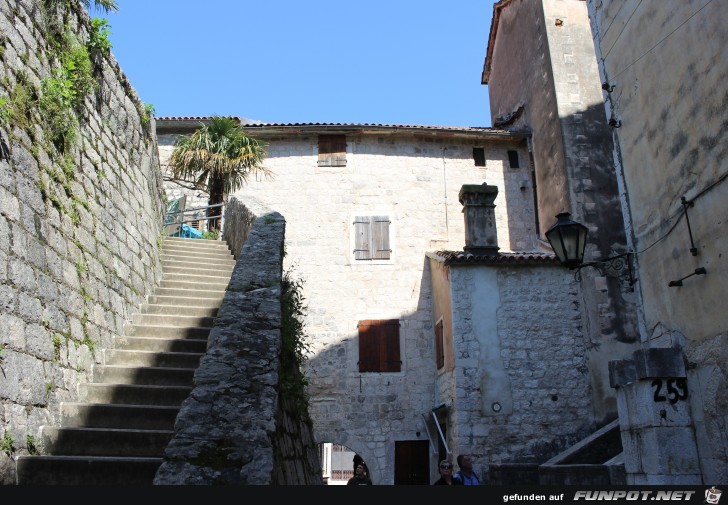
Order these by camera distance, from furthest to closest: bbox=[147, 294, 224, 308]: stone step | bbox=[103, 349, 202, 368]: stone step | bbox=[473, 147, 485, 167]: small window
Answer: bbox=[473, 147, 485, 167]: small window → bbox=[147, 294, 224, 308]: stone step → bbox=[103, 349, 202, 368]: stone step

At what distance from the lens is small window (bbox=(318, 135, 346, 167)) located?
1638 cm

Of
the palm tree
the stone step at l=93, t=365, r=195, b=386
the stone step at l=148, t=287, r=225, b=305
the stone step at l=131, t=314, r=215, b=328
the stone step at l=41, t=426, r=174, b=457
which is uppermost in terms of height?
the palm tree

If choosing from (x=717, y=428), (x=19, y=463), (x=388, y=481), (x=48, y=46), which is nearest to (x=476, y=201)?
(x=388, y=481)

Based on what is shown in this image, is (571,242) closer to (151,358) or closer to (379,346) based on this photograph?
(151,358)

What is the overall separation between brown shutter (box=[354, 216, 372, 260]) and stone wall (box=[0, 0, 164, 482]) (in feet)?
29.2

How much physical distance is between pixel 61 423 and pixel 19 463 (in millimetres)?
658

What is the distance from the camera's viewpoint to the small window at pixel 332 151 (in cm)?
1638

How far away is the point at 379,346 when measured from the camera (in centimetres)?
1451

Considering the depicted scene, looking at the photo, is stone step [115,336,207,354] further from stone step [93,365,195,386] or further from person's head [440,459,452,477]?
person's head [440,459,452,477]

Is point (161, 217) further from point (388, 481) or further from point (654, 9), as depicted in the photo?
point (388, 481)

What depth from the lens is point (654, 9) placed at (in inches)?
265

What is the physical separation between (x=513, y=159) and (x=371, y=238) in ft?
15.2

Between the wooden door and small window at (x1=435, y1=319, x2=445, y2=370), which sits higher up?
small window at (x1=435, y1=319, x2=445, y2=370)

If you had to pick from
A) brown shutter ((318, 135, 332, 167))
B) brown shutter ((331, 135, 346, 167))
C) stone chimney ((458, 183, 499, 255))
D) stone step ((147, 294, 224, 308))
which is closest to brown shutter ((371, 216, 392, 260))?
brown shutter ((331, 135, 346, 167))
